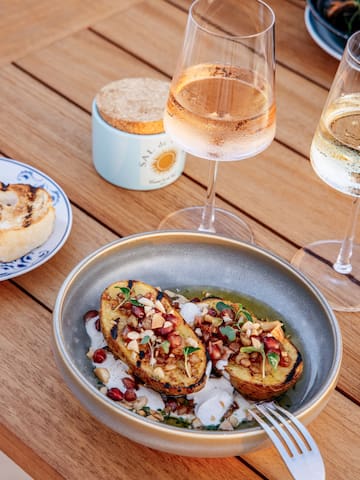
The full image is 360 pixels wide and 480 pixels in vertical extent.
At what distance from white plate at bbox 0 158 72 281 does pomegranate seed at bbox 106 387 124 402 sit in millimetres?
304

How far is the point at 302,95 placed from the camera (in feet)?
5.52

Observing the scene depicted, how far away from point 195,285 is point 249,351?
206mm

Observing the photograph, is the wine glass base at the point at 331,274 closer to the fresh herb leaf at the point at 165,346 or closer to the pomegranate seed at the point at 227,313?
the pomegranate seed at the point at 227,313

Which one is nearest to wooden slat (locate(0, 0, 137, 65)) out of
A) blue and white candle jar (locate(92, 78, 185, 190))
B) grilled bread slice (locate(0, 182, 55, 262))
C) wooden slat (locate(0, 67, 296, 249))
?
wooden slat (locate(0, 67, 296, 249))

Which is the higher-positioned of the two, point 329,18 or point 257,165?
point 329,18

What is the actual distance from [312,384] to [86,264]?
0.36 m

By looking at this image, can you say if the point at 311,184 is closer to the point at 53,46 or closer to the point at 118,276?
the point at 118,276

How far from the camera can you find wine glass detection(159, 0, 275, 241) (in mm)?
1150

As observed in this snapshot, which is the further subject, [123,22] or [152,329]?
[123,22]

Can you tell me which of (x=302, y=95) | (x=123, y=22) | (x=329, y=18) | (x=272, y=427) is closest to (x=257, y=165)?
(x=302, y=95)

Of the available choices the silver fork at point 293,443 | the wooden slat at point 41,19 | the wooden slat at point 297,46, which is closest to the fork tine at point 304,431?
the silver fork at point 293,443

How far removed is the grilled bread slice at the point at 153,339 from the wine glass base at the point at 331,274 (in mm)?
326

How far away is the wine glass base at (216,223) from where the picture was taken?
136 cm

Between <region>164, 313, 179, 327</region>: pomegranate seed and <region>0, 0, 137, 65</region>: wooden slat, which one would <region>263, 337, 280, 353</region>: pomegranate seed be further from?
<region>0, 0, 137, 65</region>: wooden slat
